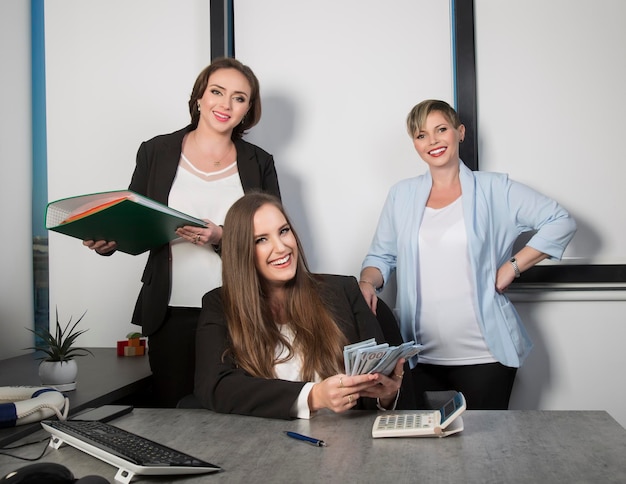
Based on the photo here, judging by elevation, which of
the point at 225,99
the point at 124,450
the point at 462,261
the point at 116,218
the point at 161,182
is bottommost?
the point at 124,450

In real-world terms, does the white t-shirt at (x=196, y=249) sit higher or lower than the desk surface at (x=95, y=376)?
higher

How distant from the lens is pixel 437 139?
105 inches

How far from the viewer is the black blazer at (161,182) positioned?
2570 millimetres

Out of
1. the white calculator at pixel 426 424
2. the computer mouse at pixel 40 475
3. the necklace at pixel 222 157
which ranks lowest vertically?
the white calculator at pixel 426 424

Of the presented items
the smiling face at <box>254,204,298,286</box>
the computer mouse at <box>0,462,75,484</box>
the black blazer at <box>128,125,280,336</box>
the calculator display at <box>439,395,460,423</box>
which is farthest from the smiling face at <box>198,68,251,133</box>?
the computer mouse at <box>0,462,75,484</box>

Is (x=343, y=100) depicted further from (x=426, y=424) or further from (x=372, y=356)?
(x=426, y=424)

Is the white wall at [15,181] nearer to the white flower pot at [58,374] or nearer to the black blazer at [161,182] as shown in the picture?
the black blazer at [161,182]

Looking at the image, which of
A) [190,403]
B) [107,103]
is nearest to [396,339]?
[190,403]

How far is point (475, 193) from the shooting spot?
2686mm

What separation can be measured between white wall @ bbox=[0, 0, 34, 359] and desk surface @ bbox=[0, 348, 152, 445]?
0.21m

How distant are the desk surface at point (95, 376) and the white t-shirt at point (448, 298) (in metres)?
1.06

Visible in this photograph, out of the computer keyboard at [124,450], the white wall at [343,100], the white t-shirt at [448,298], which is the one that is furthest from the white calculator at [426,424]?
the white wall at [343,100]

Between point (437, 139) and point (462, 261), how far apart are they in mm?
470

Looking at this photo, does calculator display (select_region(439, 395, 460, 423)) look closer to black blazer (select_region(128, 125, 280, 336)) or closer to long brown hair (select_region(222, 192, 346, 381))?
long brown hair (select_region(222, 192, 346, 381))
